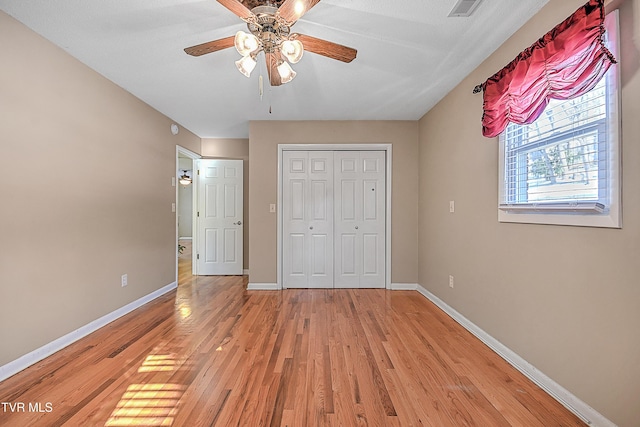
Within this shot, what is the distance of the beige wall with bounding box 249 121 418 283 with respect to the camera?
4141mm

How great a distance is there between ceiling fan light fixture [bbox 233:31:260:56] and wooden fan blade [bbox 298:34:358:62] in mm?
283

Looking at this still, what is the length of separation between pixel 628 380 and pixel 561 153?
119 centimetres

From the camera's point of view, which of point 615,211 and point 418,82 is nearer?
point 615,211

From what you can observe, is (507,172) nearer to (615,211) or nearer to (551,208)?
(551,208)

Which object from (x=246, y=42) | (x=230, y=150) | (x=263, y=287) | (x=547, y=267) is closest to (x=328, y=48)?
(x=246, y=42)

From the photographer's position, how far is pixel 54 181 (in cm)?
228

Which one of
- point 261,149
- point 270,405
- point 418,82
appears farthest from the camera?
point 261,149

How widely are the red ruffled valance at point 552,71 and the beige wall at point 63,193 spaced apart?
3449 mm

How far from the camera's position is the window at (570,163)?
4.62 feet

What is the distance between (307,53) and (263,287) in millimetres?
3028

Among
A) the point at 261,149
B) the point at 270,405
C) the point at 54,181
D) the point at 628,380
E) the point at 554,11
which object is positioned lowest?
the point at 270,405

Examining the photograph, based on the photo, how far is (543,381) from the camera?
5.90 feet

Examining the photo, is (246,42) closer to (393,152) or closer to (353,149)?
(353,149)

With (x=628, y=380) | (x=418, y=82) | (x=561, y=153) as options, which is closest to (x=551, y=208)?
(x=561, y=153)
